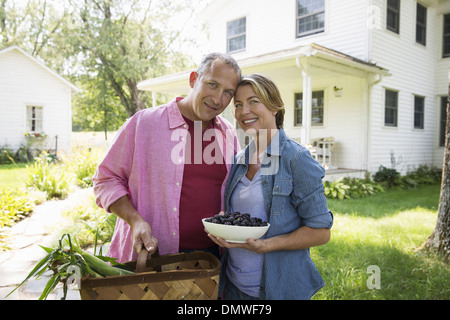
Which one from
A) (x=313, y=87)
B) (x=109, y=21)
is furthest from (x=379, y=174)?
(x=109, y=21)

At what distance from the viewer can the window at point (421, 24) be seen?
12.4 m

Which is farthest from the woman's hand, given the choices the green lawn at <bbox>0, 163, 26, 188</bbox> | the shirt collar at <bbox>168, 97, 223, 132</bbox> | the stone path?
the green lawn at <bbox>0, 163, 26, 188</bbox>

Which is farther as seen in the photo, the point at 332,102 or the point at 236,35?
the point at 236,35

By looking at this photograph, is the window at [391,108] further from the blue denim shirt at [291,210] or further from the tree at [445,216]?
the blue denim shirt at [291,210]

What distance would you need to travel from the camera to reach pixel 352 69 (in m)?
9.48

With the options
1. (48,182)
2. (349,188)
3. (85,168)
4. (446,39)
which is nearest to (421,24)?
(446,39)

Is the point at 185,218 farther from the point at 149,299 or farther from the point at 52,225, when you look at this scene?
the point at 52,225

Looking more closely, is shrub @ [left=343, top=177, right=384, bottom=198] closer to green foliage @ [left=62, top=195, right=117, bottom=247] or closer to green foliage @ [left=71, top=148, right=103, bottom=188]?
green foliage @ [left=62, top=195, right=117, bottom=247]

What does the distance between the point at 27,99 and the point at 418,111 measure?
1688 cm

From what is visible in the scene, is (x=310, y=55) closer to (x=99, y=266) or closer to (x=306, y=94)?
(x=306, y=94)

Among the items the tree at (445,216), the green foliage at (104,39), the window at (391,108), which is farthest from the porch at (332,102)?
the green foliage at (104,39)

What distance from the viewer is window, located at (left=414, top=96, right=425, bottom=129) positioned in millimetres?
12739

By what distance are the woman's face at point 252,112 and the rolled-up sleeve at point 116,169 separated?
0.59m

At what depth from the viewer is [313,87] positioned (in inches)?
436
